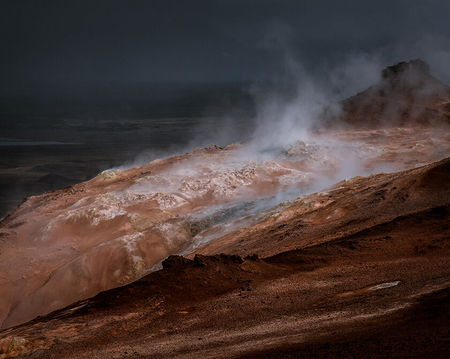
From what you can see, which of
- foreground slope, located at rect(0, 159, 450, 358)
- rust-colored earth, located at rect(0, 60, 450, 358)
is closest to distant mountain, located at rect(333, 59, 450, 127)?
rust-colored earth, located at rect(0, 60, 450, 358)

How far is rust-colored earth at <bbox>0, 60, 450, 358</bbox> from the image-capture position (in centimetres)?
892

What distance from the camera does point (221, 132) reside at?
82.9 m

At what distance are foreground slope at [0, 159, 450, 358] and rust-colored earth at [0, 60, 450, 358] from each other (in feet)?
0.17

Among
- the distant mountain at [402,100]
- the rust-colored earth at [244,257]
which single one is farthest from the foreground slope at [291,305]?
the distant mountain at [402,100]

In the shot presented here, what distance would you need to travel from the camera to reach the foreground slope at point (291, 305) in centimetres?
793

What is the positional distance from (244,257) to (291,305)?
3.91 m

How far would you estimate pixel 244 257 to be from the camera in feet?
47.1

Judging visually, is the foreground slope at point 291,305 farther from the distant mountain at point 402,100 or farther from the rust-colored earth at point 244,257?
the distant mountain at point 402,100

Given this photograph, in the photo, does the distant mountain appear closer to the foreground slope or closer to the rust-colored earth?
the rust-colored earth

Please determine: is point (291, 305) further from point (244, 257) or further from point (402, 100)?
point (402, 100)

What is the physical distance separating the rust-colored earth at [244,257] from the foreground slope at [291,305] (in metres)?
0.05

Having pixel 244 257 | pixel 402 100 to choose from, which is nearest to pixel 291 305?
pixel 244 257

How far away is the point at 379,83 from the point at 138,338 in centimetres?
4829

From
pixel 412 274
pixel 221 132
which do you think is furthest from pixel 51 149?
pixel 412 274
